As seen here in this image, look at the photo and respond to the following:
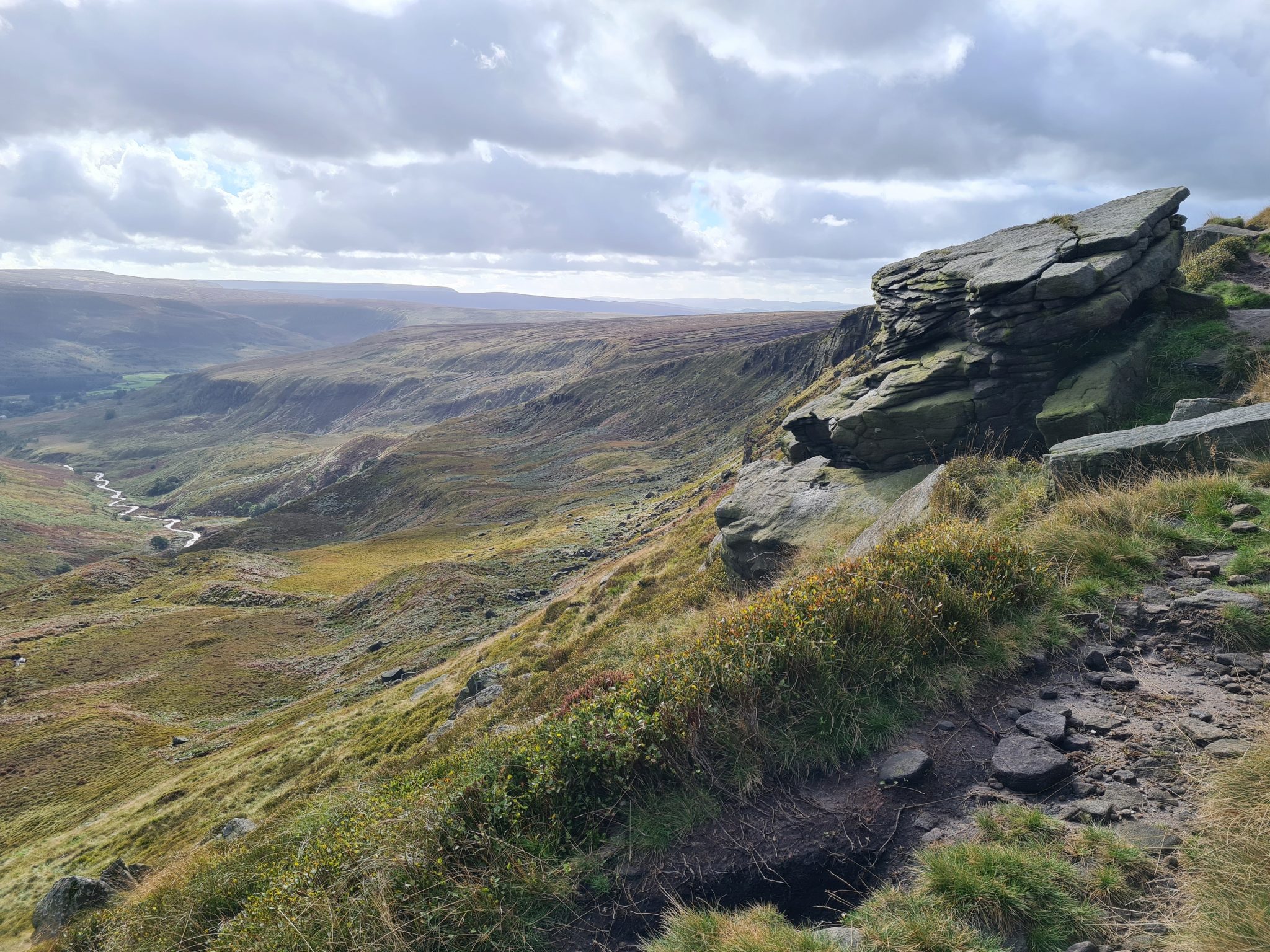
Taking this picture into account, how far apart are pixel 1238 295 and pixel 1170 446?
11451mm

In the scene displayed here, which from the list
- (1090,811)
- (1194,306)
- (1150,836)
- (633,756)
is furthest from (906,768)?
(1194,306)

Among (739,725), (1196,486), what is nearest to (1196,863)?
(739,725)

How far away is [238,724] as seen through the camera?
48562 millimetres

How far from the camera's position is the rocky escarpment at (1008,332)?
1650cm

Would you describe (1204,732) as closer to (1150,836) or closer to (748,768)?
(1150,836)

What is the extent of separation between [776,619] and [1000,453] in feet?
38.4

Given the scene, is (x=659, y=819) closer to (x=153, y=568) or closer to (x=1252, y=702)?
(x=1252, y=702)

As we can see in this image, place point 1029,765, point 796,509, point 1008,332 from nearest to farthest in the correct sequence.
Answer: point 1029,765 → point 1008,332 → point 796,509

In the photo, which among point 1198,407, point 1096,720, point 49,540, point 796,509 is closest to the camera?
point 1096,720

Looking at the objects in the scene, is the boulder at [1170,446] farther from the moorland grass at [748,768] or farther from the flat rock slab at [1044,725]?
the flat rock slab at [1044,725]

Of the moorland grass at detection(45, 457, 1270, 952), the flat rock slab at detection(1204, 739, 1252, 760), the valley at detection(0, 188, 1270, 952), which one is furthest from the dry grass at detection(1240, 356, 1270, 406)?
the flat rock slab at detection(1204, 739, 1252, 760)

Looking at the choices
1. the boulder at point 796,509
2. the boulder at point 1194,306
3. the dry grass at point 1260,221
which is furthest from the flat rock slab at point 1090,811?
the dry grass at point 1260,221

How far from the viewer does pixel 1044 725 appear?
21.9ft

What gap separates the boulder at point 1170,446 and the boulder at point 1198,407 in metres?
1.08
